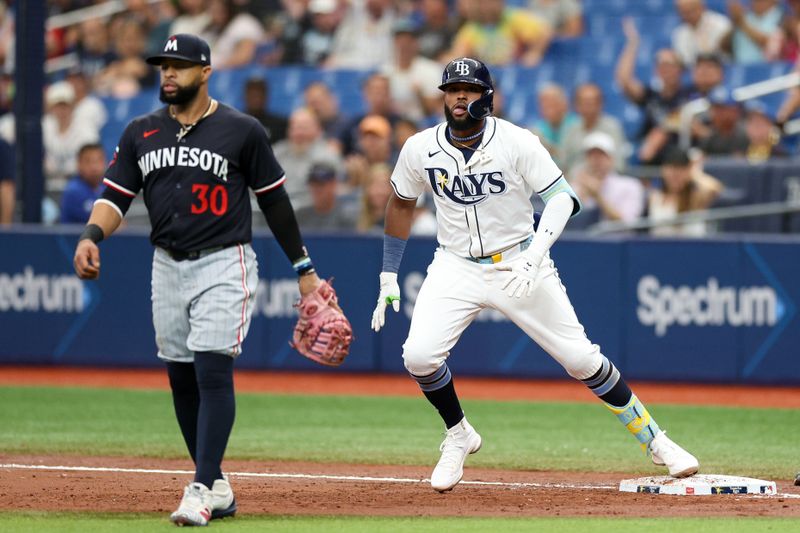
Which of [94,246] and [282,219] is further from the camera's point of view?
[282,219]

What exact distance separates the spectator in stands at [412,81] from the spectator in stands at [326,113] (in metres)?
0.69

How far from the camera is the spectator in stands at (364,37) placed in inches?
675

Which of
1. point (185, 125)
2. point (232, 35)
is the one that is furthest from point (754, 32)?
point (185, 125)

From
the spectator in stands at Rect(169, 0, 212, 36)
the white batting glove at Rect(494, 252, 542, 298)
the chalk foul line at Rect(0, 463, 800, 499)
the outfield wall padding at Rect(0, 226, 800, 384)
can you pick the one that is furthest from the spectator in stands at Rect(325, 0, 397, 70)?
the white batting glove at Rect(494, 252, 542, 298)

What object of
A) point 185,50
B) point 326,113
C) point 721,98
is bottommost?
point 326,113

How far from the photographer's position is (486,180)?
22.5 ft

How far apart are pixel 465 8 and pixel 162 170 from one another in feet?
35.6

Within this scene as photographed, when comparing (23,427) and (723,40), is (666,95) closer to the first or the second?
(723,40)

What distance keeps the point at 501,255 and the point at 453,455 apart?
Answer: 106 centimetres

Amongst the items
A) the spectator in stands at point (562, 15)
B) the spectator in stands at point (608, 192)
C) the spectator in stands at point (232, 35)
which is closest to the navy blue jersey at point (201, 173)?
the spectator in stands at point (608, 192)

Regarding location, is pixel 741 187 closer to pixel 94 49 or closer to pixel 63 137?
pixel 63 137

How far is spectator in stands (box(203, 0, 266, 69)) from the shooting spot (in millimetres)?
17812

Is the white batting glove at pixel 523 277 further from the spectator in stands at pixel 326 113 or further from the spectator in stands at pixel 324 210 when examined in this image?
the spectator in stands at pixel 326 113

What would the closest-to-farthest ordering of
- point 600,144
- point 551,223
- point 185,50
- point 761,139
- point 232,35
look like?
point 185,50 < point 551,223 < point 600,144 < point 761,139 < point 232,35
